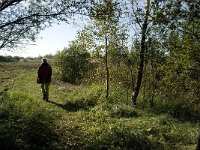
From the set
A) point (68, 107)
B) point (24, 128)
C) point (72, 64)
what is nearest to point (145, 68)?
point (68, 107)

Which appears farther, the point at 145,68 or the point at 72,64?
the point at 72,64

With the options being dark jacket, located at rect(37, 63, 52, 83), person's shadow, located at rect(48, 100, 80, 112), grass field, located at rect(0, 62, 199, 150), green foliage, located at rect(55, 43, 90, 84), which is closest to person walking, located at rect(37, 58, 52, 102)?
dark jacket, located at rect(37, 63, 52, 83)

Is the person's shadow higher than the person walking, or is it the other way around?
the person walking

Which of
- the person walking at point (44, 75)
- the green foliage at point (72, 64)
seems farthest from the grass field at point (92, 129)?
the green foliage at point (72, 64)

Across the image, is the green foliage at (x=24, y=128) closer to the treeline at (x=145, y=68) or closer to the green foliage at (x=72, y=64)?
the treeline at (x=145, y=68)

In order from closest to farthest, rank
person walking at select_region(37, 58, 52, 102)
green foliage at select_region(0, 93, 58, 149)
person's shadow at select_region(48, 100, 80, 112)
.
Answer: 1. green foliage at select_region(0, 93, 58, 149)
2. person's shadow at select_region(48, 100, 80, 112)
3. person walking at select_region(37, 58, 52, 102)

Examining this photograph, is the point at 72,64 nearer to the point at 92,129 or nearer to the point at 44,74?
the point at 44,74

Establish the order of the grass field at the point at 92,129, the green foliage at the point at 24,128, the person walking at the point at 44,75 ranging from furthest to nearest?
the person walking at the point at 44,75, the grass field at the point at 92,129, the green foliage at the point at 24,128

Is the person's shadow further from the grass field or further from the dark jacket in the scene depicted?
the dark jacket

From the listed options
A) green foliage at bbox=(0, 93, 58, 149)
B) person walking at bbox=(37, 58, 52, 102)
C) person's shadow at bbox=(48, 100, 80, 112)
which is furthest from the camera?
person walking at bbox=(37, 58, 52, 102)

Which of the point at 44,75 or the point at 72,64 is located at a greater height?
the point at 72,64

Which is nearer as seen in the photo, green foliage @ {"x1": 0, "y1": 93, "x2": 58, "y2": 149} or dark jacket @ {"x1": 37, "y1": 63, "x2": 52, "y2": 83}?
green foliage @ {"x1": 0, "y1": 93, "x2": 58, "y2": 149}

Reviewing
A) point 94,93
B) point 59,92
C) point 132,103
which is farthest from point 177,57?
point 59,92

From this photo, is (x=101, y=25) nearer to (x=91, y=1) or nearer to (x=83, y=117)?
(x=83, y=117)
